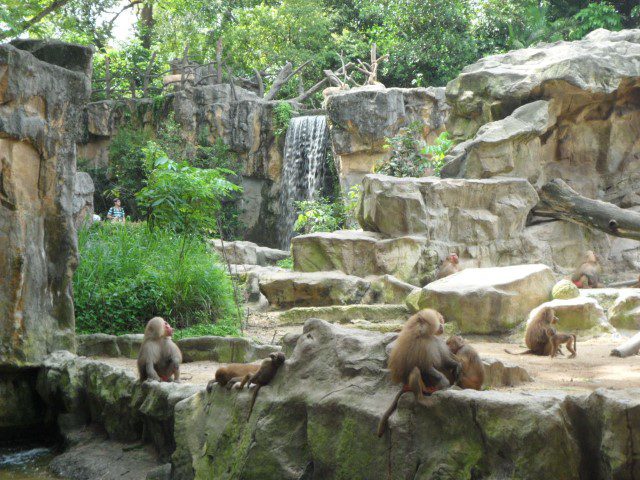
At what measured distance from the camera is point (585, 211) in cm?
1386

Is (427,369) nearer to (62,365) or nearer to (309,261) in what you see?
(62,365)

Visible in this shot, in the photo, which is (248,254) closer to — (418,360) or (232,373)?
(232,373)

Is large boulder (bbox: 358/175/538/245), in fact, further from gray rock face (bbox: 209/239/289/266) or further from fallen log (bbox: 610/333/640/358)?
fallen log (bbox: 610/333/640/358)

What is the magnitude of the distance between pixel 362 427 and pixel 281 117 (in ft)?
60.8

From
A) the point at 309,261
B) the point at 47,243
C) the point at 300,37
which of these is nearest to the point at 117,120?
the point at 300,37

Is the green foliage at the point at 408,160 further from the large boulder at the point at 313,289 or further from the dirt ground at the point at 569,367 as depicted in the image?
the dirt ground at the point at 569,367

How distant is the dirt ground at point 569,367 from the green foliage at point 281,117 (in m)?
13.0

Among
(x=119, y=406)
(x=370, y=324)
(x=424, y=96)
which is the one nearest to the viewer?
(x=119, y=406)

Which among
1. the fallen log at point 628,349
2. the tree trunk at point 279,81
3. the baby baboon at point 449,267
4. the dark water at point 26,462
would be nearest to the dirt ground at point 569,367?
the fallen log at point 628,349

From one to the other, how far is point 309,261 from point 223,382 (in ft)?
25.3

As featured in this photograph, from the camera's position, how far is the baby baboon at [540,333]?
8.80 m

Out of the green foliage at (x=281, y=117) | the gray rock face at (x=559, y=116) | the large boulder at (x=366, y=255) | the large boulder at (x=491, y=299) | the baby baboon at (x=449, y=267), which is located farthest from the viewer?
the green foliage at (x=281, y=117)

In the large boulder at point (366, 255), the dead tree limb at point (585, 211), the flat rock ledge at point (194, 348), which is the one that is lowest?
the flat rock ledge at point (194, 348)

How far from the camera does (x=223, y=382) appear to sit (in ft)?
19.4
